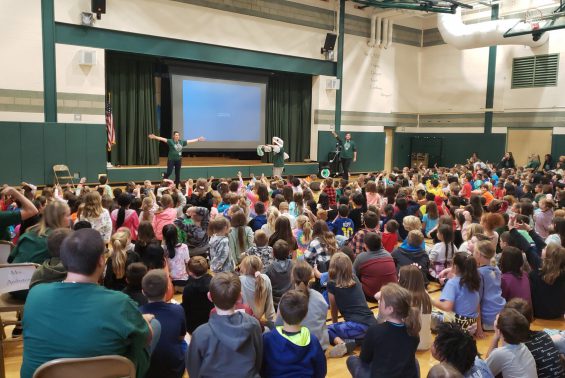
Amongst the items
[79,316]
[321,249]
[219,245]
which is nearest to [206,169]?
[219,245]

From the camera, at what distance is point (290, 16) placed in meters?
15.1

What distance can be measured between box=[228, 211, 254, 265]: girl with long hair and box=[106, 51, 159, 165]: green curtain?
29.4ft

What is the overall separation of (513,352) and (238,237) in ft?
10.3

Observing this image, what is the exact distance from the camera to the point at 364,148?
17.9m

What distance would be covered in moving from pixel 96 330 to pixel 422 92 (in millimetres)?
19768

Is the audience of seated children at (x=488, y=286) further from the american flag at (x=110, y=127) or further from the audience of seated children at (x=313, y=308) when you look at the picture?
the american flag at (x=110, y=127)

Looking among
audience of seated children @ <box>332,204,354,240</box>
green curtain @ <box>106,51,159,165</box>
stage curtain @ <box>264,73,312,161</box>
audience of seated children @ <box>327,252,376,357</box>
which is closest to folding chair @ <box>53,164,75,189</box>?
green curtain @ <box>106,51,159,165</box>

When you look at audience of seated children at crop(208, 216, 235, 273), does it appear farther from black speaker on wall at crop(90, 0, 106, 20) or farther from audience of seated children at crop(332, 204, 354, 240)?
black speaker on wall at crop(90, 0, 106, 20)

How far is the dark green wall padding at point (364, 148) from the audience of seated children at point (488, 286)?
12758 mm

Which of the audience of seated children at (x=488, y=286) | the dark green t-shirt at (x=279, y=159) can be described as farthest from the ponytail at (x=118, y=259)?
the dark green t-shirt at (x=279, y=159)

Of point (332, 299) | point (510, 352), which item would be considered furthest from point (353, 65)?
point (510, 352)

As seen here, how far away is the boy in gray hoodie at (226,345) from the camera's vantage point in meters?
2.42

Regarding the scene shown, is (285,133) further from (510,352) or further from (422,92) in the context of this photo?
(510,352)

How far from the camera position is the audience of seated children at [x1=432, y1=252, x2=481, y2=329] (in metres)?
3.75
